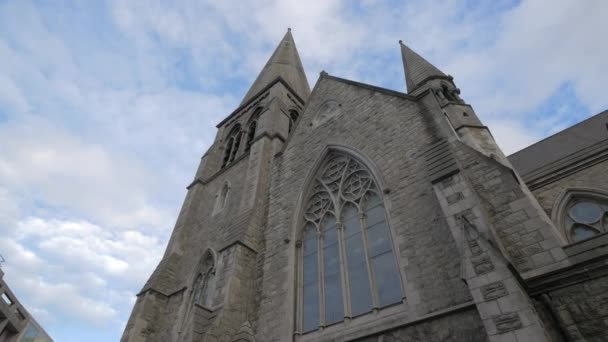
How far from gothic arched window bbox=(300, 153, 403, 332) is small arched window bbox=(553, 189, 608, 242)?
5.46 m

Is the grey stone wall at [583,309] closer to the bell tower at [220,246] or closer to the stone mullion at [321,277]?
the stone mullion at [321,277]

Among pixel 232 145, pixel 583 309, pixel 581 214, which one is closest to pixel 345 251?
pixel 583 309

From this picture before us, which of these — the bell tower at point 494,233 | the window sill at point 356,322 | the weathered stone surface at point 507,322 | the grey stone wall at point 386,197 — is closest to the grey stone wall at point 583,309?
the bell tower at point 494,233

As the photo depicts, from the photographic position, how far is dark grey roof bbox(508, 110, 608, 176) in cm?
1157

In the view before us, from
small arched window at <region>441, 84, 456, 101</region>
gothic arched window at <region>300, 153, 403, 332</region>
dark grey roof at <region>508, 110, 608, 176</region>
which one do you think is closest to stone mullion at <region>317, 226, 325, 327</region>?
gothic arched window at <region>300, 153, 403, 332</region>

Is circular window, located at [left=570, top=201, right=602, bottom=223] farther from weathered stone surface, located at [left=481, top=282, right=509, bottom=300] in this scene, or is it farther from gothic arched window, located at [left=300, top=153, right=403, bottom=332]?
weathered stone surface, located at [left=481, top=282, right=509, bottom=300]

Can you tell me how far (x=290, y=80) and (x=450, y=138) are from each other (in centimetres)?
1617

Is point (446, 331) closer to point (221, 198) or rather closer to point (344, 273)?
point (344, 273)

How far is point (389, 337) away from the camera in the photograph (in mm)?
5516

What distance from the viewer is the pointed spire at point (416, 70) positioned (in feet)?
45.6

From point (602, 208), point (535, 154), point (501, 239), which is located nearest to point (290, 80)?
point (535, 154)

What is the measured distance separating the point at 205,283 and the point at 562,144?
13512 millimetres

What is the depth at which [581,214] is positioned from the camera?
30.7 feet

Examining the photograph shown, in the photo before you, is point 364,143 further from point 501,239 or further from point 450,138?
point 501,239
